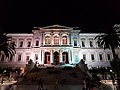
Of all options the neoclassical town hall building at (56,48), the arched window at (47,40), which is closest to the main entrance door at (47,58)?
the neoclassical town hall building at (56,48)

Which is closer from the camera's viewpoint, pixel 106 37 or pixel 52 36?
pixel 106 37

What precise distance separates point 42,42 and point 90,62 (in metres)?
18.1

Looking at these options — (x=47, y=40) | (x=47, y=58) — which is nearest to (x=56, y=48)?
(x=47, y=58)

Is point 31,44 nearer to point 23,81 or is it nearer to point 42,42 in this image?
point 42,42

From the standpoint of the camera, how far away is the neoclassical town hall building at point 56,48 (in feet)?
168

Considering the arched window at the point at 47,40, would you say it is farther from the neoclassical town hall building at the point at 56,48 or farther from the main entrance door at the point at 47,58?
the main entrance door at the point at 47,58

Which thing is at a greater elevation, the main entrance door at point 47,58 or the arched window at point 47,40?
the arched window at point 47,40

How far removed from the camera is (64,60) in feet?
171

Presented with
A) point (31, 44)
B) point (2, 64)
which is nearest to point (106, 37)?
point (31, 44)

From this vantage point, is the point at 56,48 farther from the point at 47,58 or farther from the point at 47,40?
the point at 47,40

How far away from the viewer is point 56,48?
5147 cm

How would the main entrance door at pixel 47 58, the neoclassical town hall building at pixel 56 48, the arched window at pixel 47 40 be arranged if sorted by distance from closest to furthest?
the neoclassical town hall building at pixel 56 48, the main entrance door at pixel 47 58, the arched window at pixel 47 40

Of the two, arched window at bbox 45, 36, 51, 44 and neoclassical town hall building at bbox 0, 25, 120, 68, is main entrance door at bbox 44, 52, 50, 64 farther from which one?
arched window at bbox 45, 36, 51, 44

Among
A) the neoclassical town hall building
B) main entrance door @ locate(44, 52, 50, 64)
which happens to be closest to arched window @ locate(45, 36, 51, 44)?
the neoclassical town hall building
